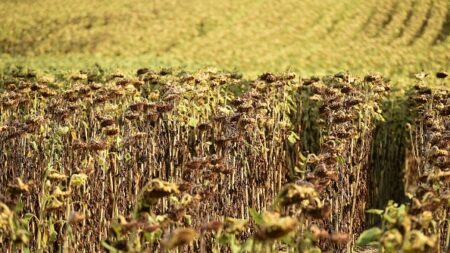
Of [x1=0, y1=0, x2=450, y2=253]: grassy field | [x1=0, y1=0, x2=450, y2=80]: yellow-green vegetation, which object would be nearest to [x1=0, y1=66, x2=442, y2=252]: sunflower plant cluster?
[x1=0, y1=0, x2=450, y2=253]: grassy field

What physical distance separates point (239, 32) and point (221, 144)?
18.8 meters

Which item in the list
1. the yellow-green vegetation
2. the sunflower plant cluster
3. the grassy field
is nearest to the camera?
the grassy field

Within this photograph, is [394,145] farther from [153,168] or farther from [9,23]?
[9,23]

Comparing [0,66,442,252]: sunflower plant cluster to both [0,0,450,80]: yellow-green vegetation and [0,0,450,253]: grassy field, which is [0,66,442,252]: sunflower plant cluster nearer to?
[0,0,450,253]: grassy field

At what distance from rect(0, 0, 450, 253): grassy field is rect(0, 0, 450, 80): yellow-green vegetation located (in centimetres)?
10

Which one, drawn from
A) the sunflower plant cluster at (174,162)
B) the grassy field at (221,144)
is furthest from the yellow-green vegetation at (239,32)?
the sunflower plant cluster at (174,162)

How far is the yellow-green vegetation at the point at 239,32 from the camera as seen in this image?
21484 mm

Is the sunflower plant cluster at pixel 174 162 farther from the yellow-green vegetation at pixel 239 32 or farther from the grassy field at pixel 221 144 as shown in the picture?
the yellow-green vegetation at pixel 239 32

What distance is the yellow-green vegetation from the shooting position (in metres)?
21.5

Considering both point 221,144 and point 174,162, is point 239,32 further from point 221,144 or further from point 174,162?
point 221,144

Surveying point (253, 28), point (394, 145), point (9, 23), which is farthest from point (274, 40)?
point (394, 145)

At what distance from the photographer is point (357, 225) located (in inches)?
303

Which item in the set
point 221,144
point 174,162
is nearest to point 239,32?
point 174,162

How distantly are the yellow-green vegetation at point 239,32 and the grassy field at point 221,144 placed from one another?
0.10 m
